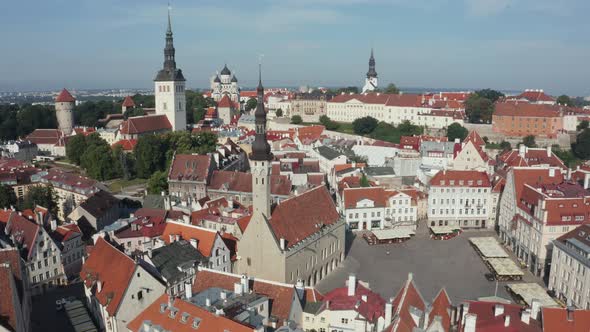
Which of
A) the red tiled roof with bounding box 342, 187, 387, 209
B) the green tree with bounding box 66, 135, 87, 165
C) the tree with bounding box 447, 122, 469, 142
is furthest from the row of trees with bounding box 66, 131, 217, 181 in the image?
the tree with bounding box 447, 122, 469, 142

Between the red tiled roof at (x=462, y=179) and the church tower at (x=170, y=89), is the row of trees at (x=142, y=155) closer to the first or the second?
the church tower at (x=170, y=89)

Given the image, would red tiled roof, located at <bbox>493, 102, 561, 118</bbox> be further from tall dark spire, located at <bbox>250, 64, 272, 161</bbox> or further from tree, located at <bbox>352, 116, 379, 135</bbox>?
tall dark spire, located at <bbox>250, 64, 272, 161</bbox>

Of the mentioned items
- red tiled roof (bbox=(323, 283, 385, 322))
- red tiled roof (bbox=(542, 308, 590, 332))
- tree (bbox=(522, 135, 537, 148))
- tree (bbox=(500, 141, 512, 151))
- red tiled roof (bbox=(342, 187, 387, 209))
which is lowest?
red tiled roof (bbox=(323, 283, 385, 322))

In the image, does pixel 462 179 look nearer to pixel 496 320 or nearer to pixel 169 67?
pixel 496 320

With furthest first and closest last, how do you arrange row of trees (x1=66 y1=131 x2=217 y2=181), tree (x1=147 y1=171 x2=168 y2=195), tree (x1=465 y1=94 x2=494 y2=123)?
1. tree (x1=465 y1=94 x2=494 y2=123)
2. row of trees (x1=66 y1=131 x2=217 y2=181)
3. tree (x1=147 y1=171 x2=168 y2=195)

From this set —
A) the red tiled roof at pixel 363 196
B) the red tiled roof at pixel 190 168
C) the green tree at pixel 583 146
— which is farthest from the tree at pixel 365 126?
the red tiled roof at pixel 190 168

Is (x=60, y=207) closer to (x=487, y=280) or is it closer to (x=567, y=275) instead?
(x=487, y=280)
